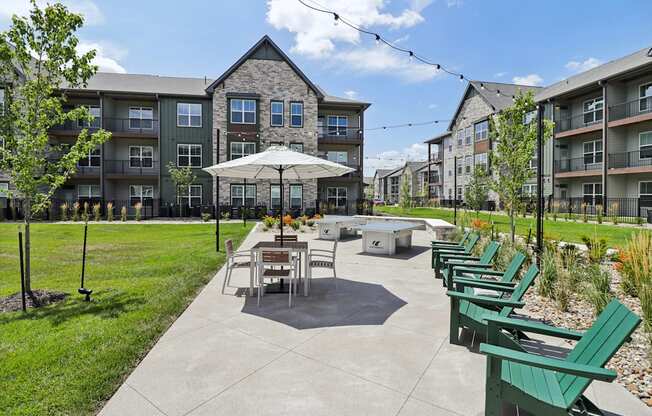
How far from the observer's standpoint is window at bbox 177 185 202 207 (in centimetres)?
2625

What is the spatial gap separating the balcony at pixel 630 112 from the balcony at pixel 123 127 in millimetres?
32219

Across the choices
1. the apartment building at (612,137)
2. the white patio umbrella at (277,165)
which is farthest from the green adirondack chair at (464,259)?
the apartment building at (612,137)

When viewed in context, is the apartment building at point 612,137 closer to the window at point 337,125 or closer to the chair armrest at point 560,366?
the window at point 337,125

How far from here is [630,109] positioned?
21.7 m

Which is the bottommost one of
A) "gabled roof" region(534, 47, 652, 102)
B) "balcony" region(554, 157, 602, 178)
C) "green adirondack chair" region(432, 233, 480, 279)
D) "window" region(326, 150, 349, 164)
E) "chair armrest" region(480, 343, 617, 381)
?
"green adirondack chair" region(432, 233, 480, 279)

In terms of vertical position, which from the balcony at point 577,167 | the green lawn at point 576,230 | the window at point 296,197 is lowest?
the green lawn at point 576,230

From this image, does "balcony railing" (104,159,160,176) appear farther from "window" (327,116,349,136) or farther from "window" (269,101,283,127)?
"window" (327,116,349,136)

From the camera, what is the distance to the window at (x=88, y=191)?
2661 centimetres

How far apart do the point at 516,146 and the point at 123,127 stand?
2763cm

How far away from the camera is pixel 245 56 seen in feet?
84.0

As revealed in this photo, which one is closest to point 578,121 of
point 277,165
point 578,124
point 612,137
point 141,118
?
point 578,124

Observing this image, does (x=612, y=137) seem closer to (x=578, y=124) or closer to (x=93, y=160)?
(x=578, y=124)

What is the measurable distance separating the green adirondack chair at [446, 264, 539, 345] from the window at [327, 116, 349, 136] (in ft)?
83.3

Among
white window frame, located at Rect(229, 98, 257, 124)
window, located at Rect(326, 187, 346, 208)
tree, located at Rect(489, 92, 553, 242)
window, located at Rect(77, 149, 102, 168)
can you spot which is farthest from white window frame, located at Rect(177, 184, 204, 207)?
tree, located at Rect(489, 92, 553, 242)
